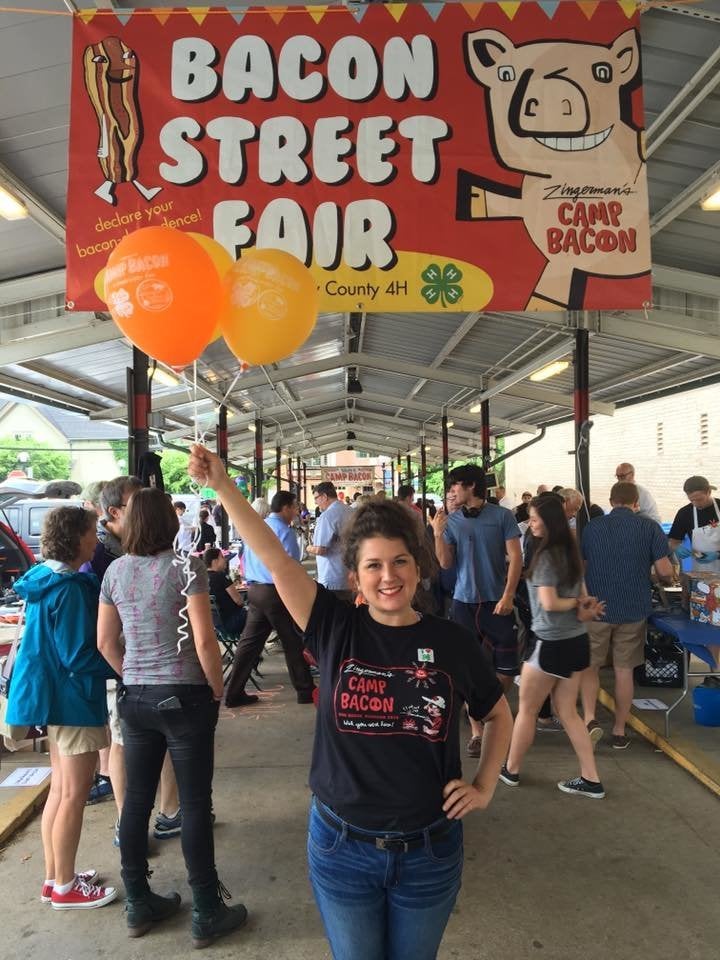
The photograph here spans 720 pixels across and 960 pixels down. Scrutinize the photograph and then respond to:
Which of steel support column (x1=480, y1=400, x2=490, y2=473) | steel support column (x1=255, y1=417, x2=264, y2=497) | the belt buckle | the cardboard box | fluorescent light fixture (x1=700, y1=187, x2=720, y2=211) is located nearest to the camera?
the belt buckle

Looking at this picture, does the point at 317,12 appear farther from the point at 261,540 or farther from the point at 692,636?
the point at 692,636

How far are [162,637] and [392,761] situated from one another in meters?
1.32

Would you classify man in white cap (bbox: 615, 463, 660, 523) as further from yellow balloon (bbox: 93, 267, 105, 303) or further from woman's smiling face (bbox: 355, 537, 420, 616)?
woman's smiling face (bbox: 355, 537, 420, 616)

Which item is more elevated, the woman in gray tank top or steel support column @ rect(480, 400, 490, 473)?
steel support column @ rect(480, 400, 490, 473)

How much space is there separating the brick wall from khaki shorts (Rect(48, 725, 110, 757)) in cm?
1371

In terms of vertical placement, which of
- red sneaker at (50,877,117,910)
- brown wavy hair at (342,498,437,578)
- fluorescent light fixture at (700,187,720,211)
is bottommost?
red sneaker at (50,877,117,910)

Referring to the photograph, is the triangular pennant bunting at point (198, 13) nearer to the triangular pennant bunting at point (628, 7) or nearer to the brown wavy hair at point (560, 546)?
the triangular pennant bunting at point (628, 7)

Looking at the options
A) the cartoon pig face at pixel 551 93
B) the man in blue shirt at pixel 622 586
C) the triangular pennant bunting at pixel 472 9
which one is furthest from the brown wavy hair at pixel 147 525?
the man in blue shirt at pixel 622 586

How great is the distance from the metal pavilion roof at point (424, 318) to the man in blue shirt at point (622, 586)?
105 inches

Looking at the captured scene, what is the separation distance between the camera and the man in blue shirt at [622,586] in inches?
173

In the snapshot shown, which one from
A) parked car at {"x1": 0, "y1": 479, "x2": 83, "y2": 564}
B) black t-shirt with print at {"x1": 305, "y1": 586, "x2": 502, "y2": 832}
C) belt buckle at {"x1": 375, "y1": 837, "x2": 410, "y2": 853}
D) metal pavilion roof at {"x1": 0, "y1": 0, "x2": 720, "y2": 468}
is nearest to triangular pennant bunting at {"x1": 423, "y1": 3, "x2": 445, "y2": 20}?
metal pavilion roof at {"x1": 0, "y1": 0, "x2": 720, "y2": 468}

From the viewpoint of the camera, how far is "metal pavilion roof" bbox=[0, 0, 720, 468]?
150 inches

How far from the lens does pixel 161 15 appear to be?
329 cm

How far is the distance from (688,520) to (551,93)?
3.92 meters
